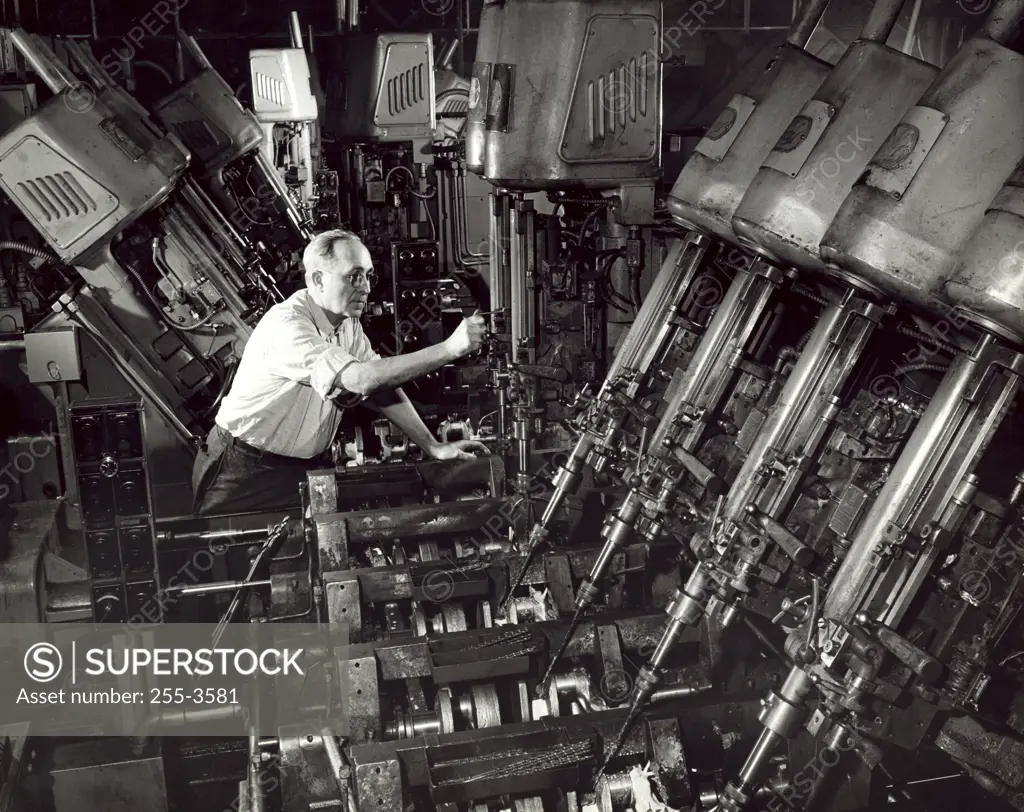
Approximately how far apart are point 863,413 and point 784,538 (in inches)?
21.1

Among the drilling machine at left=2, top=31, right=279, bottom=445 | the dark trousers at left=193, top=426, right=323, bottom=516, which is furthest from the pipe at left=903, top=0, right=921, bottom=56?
the drilling machine at left=2, top=31, right=279, bottom=445

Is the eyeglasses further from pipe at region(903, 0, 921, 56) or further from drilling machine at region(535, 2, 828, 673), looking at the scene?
pipe at region(903, 0, 921, 56)

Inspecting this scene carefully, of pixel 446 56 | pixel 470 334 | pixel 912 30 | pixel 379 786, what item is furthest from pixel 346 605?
pixel 446 56

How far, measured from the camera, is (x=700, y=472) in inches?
152

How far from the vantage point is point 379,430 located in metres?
6.14

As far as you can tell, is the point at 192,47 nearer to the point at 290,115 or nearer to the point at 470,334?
the point at 290,115

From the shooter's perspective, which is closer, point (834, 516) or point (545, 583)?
point (834, 516)

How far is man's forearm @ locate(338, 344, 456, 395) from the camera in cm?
413

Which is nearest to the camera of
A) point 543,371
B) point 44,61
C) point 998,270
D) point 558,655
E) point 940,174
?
point 998,270

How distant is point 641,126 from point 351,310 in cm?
155

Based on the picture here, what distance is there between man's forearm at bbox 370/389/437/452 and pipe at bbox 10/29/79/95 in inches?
123

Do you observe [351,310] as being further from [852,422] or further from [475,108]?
[852,422]

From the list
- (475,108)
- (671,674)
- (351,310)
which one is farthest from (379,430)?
(671,674)

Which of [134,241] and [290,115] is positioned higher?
[290,115]
